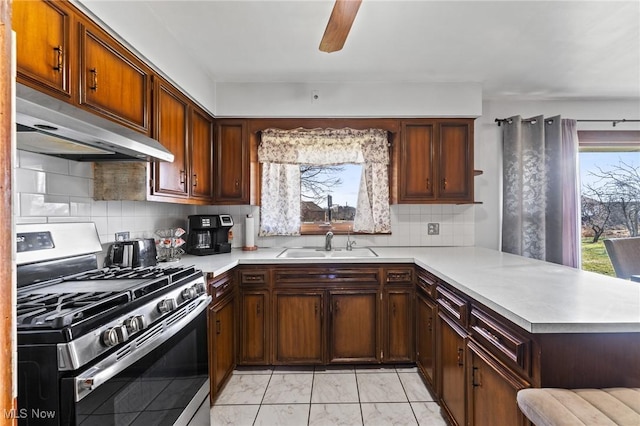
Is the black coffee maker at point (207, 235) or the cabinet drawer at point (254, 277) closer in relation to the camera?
the cabinet drawer at point (254, 277)

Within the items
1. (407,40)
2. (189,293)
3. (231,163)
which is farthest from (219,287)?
(407,40)

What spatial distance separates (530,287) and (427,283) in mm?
786

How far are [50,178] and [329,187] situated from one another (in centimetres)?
216

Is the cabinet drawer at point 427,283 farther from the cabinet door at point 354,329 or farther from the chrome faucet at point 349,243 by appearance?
the chrome faucet at point 349,243

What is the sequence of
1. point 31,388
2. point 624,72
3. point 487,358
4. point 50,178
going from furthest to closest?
point 624,72 < point 50,178 < point 487,358 < point 31,388

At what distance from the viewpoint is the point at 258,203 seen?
3139mm

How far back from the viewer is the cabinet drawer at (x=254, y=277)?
2508 mm

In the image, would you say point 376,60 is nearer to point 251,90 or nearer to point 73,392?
point 251,90

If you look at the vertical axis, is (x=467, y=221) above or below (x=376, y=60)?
below

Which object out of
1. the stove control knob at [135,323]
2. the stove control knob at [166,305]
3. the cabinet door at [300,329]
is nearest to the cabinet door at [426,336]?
the cabinet door at [300,329]

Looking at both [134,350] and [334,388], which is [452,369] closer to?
[334,388]

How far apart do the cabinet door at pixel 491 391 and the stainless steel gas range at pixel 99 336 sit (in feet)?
4.34

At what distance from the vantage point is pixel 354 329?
8.36ft

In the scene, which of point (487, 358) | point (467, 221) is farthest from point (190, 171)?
point (467, 221)
